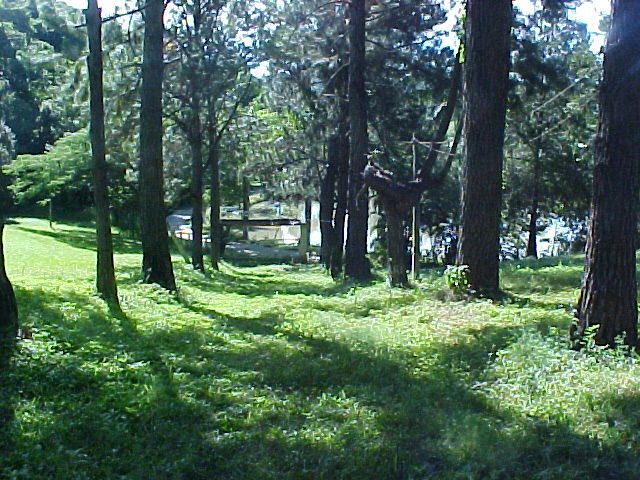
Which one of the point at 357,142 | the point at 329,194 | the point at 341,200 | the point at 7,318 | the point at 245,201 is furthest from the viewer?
the point at 245,201

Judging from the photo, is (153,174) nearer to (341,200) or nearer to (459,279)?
(459,279)

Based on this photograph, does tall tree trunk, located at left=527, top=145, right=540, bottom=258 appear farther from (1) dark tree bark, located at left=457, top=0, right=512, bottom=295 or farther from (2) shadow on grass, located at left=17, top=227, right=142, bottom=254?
(1) dark tree bark, located at left=457, top=0, right=512, bottom=295

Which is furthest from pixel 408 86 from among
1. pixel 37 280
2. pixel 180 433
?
pixel 180 433

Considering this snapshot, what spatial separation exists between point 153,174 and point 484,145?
590 centimetres

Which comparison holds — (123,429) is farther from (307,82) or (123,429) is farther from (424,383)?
(307,82)

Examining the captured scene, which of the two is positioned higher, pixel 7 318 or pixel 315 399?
pixel 7 318

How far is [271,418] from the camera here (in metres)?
5.61

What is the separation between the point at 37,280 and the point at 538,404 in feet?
30.7

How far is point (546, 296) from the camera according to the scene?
11.2 meters

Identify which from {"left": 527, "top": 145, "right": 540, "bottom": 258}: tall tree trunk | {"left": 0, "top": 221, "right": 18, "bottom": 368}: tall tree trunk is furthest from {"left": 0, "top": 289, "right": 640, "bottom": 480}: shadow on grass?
{"left": 527, "top": 145, "right": 540, "bottom": 258}: tall tree trunk

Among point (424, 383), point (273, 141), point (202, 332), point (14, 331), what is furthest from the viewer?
point (273, 141)

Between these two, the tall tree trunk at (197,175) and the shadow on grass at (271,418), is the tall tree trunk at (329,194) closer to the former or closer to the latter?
the tall tree trunk at (197,175)

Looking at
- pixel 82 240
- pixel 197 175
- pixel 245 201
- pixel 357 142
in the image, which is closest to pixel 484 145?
pixel 357 142

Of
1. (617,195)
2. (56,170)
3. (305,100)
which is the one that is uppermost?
(305,100)
